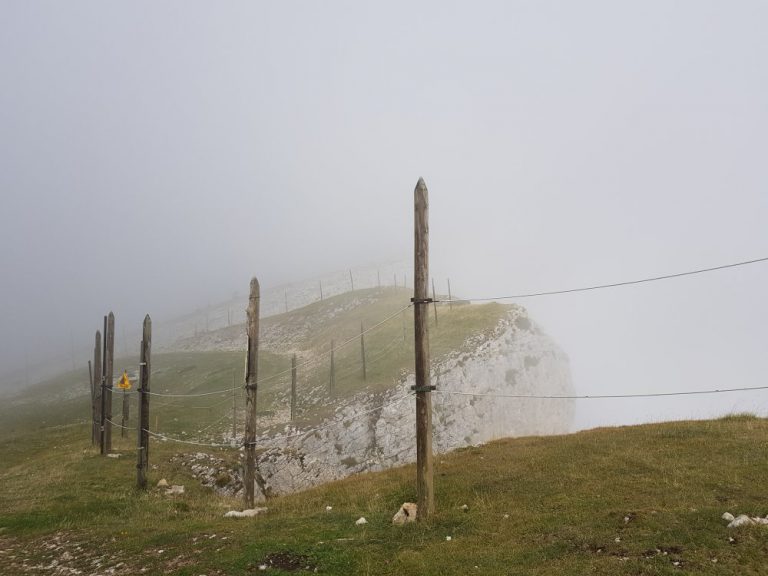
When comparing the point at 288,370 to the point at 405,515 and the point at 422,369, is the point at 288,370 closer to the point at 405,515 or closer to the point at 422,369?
the point at 405,515

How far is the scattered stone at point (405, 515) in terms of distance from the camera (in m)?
11.8

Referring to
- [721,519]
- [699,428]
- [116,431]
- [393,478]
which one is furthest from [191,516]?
[116,431]

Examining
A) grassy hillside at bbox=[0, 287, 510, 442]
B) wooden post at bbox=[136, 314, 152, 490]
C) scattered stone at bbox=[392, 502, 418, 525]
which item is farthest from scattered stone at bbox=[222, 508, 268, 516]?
grassy hillside at bbox=[0, 287, 510, 442]

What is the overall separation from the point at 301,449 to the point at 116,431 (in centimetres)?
1698

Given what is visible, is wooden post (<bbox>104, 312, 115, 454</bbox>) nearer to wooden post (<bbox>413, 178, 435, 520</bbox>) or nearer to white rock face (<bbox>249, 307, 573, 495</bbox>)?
white rock face (<bbox>249, 307, 573, 495</bbox>)

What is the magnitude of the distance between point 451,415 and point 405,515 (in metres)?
35.5

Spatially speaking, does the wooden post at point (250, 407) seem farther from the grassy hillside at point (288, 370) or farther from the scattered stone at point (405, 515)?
the grassy hillside at point (288, 370)

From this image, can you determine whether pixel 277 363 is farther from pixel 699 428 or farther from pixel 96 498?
pixel 699 428

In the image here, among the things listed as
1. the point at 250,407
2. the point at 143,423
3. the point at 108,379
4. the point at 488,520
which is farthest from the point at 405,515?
the point at 108,379

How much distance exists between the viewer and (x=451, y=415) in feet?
152

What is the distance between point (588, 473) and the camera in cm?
1342

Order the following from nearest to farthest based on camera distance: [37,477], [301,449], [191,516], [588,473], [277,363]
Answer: [588,473] → [191,516] → [37,477] → [301,449] → [277,363]

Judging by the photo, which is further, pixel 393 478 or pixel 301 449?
pixel 301 449

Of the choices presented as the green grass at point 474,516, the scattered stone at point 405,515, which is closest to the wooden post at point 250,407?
the green grass at point 474,516
